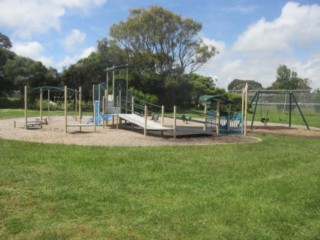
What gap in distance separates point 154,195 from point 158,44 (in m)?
40.8

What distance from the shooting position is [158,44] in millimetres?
45469

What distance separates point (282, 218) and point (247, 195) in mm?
1142

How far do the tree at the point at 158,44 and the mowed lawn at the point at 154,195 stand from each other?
113ft

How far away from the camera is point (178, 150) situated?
432 inches

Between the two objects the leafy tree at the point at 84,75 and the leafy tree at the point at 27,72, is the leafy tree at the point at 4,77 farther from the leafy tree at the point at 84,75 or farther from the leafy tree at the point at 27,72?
the leafy tree at the point at 84,75

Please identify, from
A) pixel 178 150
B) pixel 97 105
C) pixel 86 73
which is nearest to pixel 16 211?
pixel 178 150

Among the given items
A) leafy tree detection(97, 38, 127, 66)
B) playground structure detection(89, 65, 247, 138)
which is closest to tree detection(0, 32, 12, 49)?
leafy tree detection(97, 38, 127, 66)

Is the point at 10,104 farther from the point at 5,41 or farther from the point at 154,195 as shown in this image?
the point at 154,195

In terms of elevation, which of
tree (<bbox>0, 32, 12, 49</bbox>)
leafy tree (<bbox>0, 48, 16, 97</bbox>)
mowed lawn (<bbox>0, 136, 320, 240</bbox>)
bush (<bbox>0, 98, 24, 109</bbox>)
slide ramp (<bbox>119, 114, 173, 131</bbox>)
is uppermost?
tree (<bbox>0, 32, 12, 49</bbox>)

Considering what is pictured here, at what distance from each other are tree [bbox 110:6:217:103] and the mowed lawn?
113 feet

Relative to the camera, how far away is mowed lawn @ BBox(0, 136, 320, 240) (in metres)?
4.58

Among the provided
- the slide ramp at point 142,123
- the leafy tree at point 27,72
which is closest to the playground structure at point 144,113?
the slide ramp at point 142,123

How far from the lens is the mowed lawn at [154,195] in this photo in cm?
458

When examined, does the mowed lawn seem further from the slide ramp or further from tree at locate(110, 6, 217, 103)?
tree at locate(110, 6, 217, 103)
